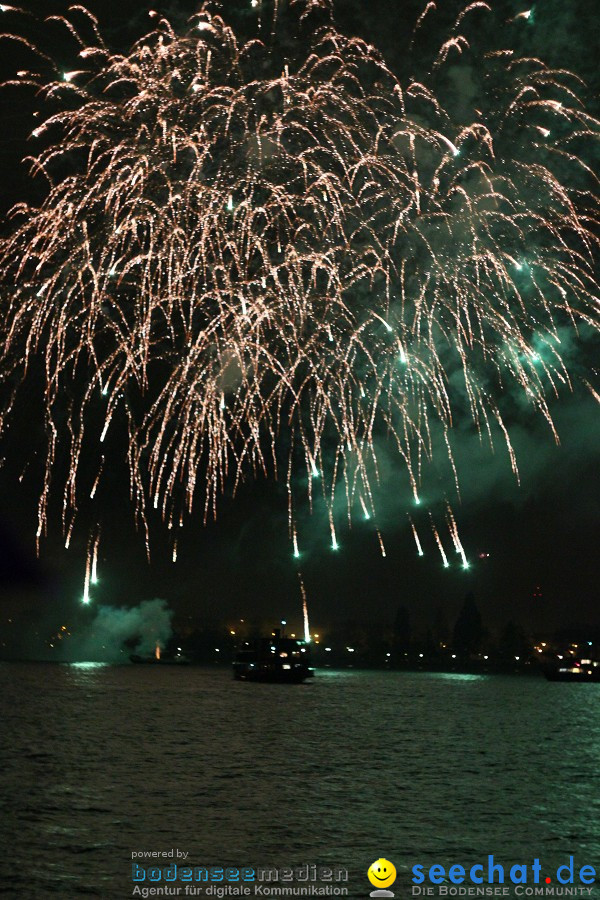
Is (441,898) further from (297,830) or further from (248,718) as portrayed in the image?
(248,718)

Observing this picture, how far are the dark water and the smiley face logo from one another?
0.86 feet

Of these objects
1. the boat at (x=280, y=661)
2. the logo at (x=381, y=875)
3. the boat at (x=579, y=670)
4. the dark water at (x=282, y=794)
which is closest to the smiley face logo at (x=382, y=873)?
the logo at (x=381, y=875)

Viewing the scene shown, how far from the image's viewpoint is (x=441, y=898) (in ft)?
66.7

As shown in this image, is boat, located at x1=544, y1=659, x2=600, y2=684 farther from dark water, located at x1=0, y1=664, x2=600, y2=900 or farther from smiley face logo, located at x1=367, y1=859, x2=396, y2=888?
smiley face logo, located at x1=367, y1=859, x2=396, y2=888

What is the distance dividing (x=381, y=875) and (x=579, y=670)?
584 feet

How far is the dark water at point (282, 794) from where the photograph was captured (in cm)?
2388

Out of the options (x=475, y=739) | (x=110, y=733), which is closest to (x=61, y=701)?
(x=110, y=733)

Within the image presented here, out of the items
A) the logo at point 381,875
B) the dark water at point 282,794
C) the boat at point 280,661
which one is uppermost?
the boat at point 280,661

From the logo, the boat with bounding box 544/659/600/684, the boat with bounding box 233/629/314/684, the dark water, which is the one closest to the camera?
the logo

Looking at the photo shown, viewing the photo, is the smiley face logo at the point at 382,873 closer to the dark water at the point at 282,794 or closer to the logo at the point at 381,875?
the logo at the point at 381,875

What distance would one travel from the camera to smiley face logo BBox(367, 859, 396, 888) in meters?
21.5

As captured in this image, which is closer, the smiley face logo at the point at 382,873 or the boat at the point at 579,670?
the smiley face logo at the point at 382,873

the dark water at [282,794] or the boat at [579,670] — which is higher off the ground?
the boat at [579,670]

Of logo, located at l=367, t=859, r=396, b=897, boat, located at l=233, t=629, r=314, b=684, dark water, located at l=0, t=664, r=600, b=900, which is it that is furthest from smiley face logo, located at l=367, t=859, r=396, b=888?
boat, located at l=233, t=629, r=314, b=684
